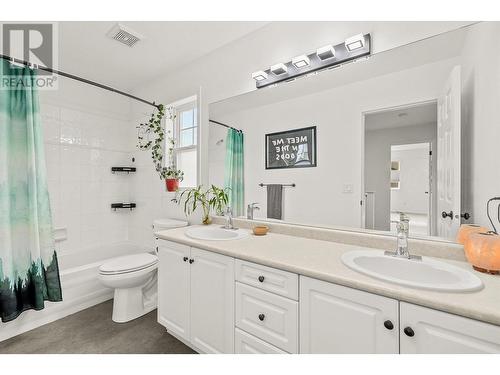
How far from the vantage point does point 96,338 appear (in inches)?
70.4

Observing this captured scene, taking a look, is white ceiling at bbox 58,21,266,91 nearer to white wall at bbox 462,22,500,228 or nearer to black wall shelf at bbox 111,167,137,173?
black wall shelf at bbox 111,167,137,173

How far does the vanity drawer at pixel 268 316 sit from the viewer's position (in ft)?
3.52

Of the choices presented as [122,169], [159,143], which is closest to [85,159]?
[122,169]

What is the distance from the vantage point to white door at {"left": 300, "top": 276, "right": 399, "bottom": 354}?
846 mm

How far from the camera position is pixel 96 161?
2773mm

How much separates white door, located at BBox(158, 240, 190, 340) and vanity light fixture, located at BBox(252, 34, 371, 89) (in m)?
1.38

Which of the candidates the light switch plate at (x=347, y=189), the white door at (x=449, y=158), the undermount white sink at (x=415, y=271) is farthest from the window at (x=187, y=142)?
the white door at (x=449, y=158)

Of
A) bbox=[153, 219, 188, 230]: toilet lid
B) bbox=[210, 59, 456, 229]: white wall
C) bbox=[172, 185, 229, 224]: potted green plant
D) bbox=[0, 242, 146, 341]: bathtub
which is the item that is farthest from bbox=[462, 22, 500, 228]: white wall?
bbox=[0, 242, 146, 341]: bathtub

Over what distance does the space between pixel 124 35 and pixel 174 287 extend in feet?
6.57

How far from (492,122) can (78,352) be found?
9.00 feet

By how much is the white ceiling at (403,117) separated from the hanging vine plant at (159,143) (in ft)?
5.84
